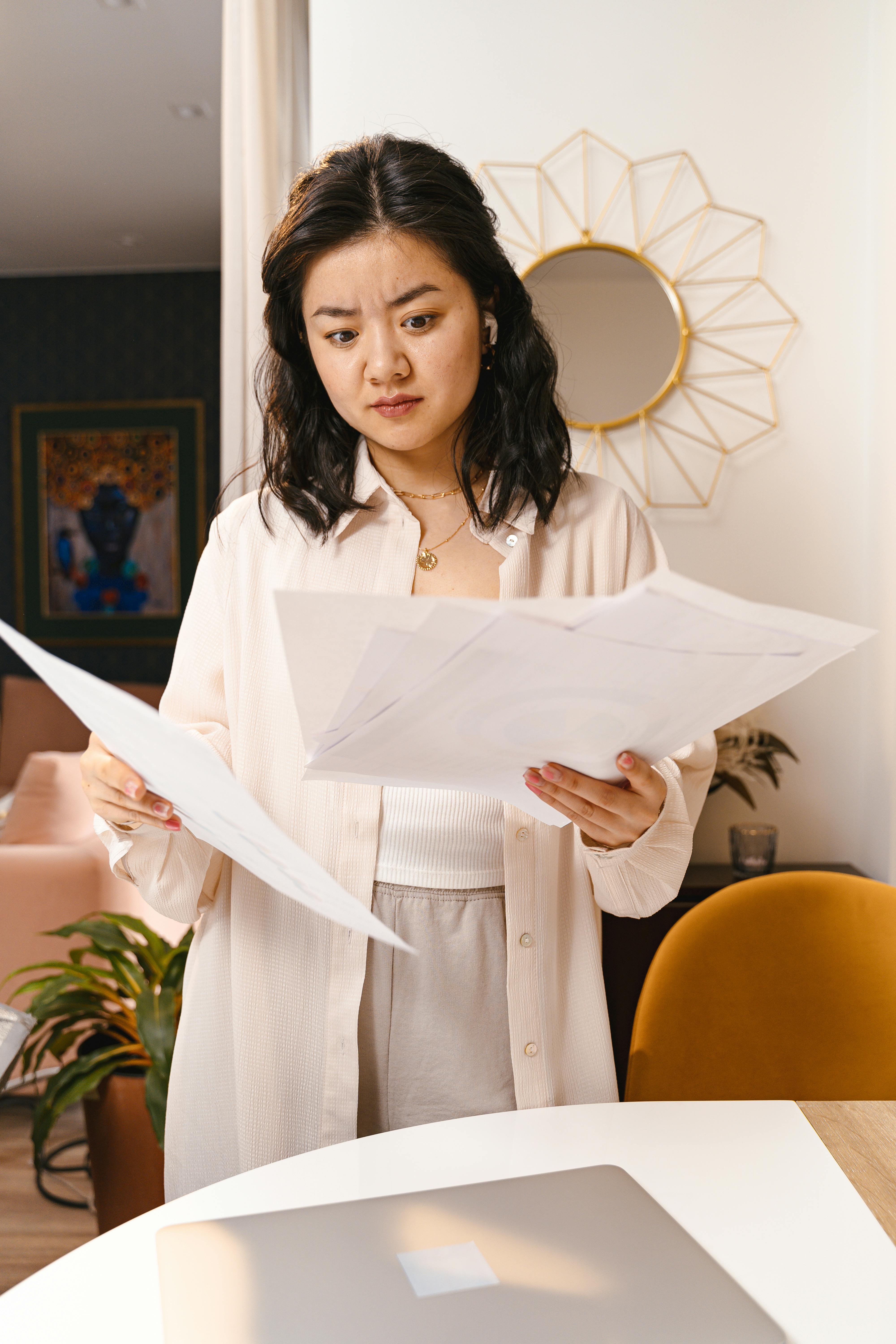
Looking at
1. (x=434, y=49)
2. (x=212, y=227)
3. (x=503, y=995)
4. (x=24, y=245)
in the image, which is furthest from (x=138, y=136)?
(x=503, y=995)

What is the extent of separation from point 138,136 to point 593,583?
3.64m

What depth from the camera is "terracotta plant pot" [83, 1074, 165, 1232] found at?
1.74 meters

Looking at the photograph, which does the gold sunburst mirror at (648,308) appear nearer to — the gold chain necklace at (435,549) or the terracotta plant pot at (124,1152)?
the gold chain necklace at (435,549)

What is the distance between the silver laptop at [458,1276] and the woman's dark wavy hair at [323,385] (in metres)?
0.69

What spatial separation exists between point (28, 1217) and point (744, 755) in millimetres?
1743

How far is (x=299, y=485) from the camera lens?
1.17 metres

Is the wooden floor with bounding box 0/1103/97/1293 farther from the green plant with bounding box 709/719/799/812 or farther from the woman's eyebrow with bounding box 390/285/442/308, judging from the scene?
the woman's eyebrow with bounding box 390/285/442/308

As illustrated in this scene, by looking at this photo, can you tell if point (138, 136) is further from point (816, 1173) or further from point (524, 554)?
point (816, 1173)

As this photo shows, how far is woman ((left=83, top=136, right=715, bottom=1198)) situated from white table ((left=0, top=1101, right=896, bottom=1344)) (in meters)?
0.21

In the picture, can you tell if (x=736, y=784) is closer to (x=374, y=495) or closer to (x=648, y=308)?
(x=648, y=308)

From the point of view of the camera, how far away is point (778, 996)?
126cm

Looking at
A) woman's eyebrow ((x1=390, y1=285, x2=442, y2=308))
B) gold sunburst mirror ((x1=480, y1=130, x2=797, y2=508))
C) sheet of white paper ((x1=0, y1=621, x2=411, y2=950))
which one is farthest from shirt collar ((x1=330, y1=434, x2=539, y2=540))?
gold sunburst mirror ((x1=480, y1=130, x2=797, y2=508))

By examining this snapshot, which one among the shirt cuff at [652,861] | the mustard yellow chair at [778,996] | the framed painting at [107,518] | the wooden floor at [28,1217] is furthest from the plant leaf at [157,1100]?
the framed painting at [107,518]

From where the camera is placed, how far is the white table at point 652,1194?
0.59 meters
